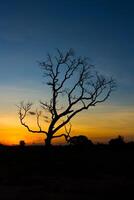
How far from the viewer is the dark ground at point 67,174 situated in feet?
68.5

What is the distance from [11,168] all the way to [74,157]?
7.02m

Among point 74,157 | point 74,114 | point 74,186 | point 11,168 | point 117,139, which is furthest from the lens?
point 117,139

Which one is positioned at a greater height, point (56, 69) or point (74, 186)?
point (56, 69)

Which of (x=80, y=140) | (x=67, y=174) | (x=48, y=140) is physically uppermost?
(x=80, y=140)

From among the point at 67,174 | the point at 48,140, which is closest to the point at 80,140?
the point at 48,140

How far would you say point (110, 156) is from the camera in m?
36.2

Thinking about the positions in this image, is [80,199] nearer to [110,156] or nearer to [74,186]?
[74,186]

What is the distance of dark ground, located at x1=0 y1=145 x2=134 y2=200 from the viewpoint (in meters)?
20.9

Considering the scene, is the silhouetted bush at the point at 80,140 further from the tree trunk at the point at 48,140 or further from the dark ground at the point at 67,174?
the tree trunk at the point at 48,140

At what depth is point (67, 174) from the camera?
28.2 meters

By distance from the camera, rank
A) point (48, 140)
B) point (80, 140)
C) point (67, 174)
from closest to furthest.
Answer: point (67, 174)
point (48, 140)
point (80, 140)

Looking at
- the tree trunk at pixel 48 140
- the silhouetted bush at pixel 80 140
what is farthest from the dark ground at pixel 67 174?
the silhouetted bush at pixel 80 140

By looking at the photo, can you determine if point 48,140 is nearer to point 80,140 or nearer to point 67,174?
point 80,140

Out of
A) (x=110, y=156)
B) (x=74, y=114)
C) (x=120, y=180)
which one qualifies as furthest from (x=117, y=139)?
(x=120, y=180)
